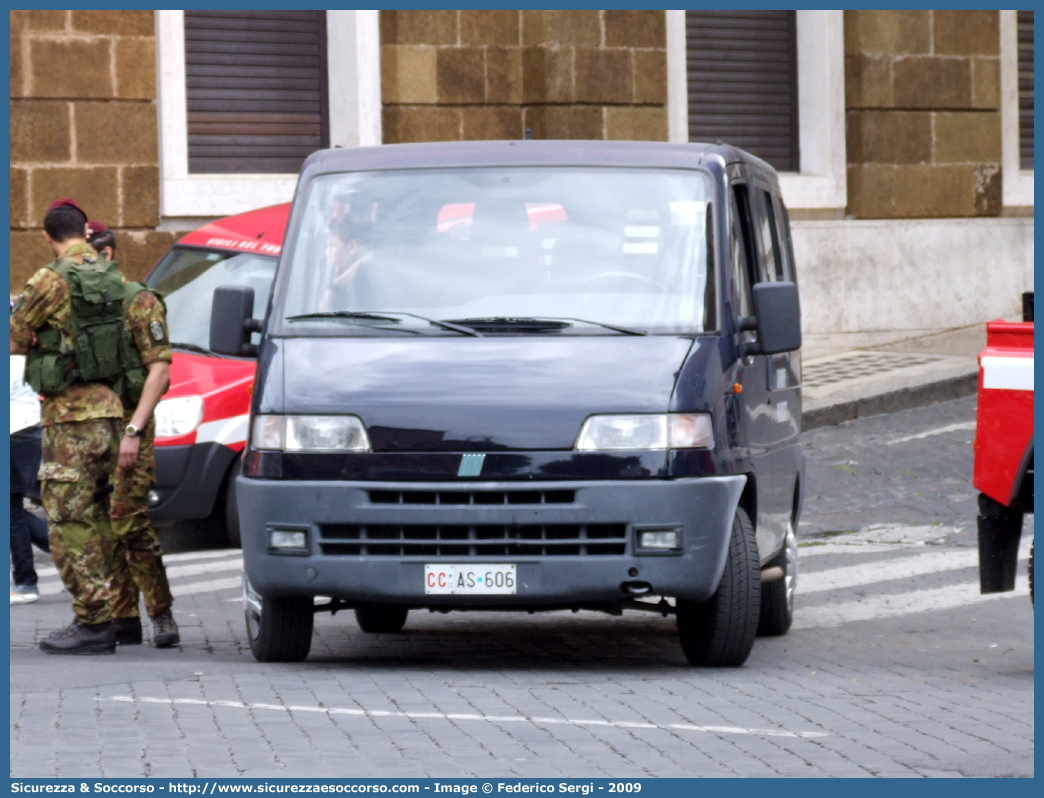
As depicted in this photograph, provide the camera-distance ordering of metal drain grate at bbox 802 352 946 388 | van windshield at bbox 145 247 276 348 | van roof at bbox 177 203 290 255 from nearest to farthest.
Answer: van windshield at bbox 145 247 276 348 → van roof at bbox 177 203 290 255 → metal drain grate at bbox 802 352 946 388

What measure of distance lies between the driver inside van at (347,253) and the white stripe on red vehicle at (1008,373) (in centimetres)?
242

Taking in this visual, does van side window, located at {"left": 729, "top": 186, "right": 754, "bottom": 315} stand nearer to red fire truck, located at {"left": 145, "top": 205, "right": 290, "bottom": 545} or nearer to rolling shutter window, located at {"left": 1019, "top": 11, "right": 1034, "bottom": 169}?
red fire truck, located at {"left": 145, "top": 205, "right": 290, "bottom": 545}

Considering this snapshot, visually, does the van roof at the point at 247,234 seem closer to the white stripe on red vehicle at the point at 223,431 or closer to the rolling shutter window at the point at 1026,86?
the white stripe on red vehicle at the point at 223,431

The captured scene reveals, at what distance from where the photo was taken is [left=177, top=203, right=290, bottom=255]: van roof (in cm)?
1316

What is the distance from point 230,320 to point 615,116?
12.0m

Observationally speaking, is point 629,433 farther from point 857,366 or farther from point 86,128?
point 857,366

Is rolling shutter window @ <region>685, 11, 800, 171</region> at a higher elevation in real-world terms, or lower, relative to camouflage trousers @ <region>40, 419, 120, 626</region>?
higher

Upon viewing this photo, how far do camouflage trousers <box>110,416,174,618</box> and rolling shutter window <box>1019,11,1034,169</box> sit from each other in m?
16.2

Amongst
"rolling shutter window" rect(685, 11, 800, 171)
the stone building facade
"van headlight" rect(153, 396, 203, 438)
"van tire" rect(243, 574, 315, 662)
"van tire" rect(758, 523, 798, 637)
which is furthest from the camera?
"rolling shutter window" rect(685, 11, 800, 171)

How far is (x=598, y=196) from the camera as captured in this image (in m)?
7.91

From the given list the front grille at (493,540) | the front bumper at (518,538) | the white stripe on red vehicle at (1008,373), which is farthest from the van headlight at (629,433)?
the white stripe on red vehicle at (1008,373)

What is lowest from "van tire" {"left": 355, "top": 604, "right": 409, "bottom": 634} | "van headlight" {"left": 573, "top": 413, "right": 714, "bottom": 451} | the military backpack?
"van tire" {"left": 355, "top": 604, "right": 409, "bottom": 634}

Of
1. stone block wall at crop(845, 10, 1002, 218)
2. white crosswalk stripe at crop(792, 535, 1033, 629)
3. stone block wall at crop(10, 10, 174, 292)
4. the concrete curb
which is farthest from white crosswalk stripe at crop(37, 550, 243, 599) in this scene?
stone block wall at crop(845, 10, 1002, 218)

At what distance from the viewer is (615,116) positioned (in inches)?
768
